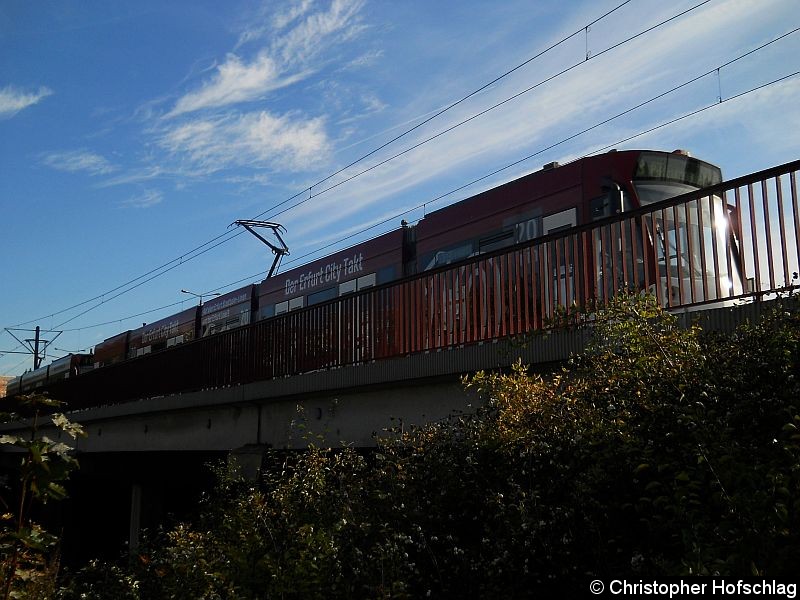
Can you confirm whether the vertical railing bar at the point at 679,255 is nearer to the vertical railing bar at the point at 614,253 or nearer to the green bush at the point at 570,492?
the green bush at the point at 570,492

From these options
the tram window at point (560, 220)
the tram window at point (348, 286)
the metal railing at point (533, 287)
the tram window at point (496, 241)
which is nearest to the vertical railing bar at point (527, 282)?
the metal railing at point (533, 287)

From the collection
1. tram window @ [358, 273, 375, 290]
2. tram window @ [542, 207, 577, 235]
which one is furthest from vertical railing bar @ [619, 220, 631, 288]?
tram window @ [358, 273, 375, 290]

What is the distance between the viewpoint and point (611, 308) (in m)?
6.48

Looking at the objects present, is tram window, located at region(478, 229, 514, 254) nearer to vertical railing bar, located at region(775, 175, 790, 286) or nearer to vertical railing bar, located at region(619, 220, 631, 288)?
vertical railing bar, located at region(619, 220, 631, 288)

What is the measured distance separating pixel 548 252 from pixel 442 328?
5.38ft

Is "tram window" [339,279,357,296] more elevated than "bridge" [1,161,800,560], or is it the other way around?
"tram window" [339,279,357,296]

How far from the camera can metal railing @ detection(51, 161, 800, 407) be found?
6.85 m

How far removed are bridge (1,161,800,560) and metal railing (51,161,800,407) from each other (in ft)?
0.05

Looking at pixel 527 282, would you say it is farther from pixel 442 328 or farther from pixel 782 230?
pixel 782 230

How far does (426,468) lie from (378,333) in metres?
4.11

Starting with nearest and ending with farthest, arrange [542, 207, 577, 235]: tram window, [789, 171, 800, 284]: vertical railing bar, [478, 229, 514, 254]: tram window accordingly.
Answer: [789, 171, 800, 284]: vertical railing bar → [542, 207, 577, 235]: tram window → [478, 229, 514, 254]: tram window

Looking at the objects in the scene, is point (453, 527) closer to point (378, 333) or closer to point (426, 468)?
point (426, 468)

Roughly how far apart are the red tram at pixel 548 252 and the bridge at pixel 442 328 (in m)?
0.02

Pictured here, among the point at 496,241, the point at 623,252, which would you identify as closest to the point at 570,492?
the point at 623,252
